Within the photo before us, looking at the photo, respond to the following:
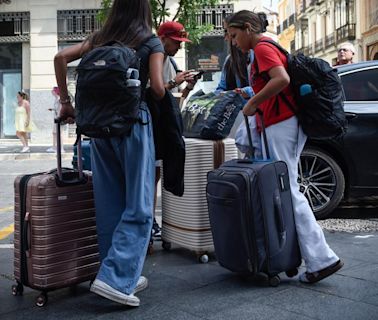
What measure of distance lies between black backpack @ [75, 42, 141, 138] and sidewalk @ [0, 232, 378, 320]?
38.2 inches

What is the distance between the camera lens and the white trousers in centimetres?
365

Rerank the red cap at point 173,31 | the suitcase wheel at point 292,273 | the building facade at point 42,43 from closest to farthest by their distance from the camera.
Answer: the suitcase wheel at point 292,273 → the red cap at point 173,31 → the building facade at point 42,43

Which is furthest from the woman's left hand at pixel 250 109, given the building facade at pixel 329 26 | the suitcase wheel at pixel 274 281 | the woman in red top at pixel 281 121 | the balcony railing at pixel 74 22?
the building facade at pixel 329 26

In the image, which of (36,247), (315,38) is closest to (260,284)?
(36,247)

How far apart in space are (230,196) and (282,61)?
0.90 meters

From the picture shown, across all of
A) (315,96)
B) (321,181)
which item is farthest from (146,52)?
(321,181)

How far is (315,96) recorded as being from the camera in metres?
3.67

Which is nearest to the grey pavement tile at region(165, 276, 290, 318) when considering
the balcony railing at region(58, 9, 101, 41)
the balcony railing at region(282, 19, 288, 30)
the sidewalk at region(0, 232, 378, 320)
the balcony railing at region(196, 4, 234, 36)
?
the sidewalk at region(0, 232, 378, 320)

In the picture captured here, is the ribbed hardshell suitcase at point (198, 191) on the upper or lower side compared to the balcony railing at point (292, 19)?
lower

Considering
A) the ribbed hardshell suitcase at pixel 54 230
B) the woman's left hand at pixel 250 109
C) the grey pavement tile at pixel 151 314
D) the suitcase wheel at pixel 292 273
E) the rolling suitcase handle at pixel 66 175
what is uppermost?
the woman's left hand at pixel 250 109

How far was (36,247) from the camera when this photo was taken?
3318 millimetres

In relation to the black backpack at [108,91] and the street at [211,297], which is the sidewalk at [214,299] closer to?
the street at [211,297]

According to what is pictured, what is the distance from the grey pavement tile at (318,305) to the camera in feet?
10.3

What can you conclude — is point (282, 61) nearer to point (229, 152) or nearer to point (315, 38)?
point (229, 152)
